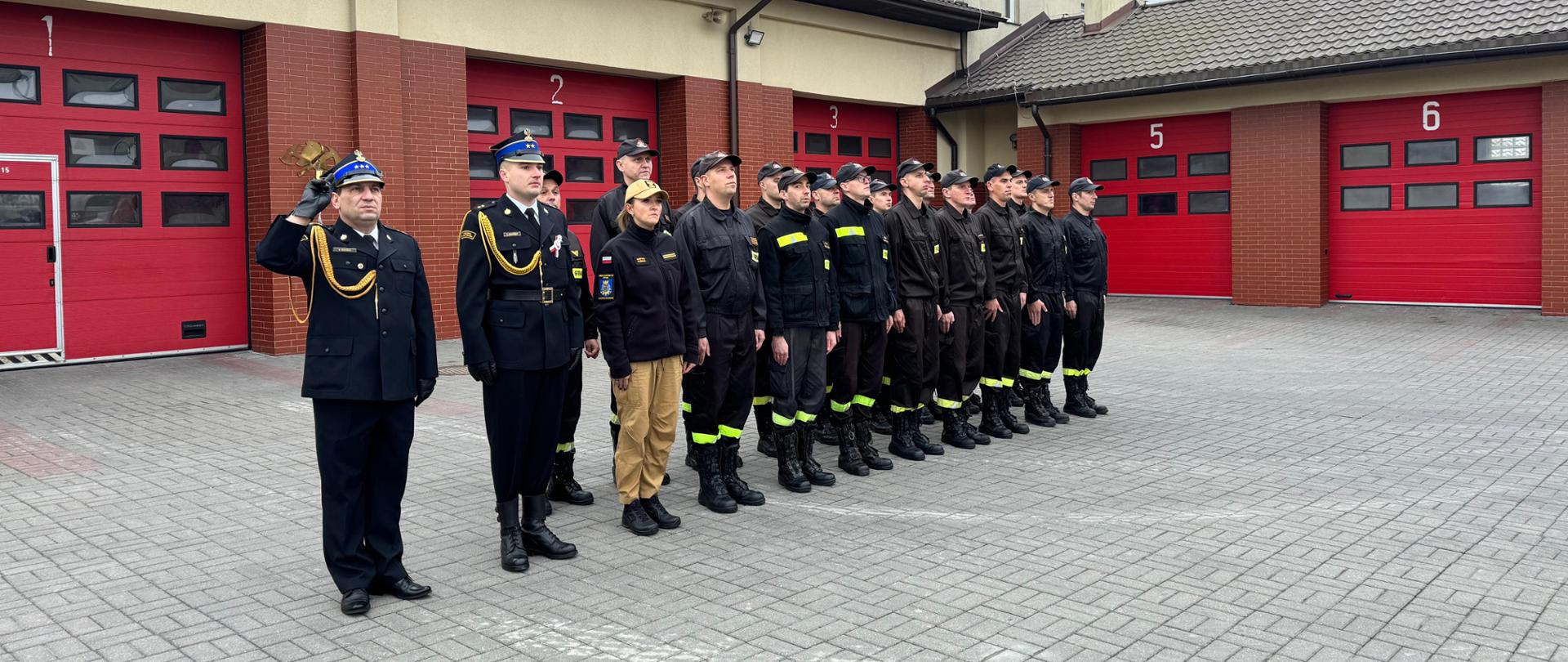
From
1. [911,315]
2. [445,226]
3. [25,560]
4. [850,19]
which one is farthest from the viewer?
[850,19]

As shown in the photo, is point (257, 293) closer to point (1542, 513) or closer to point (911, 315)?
point (911, 315)

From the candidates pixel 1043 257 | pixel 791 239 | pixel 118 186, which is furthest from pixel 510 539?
pixel 118 186

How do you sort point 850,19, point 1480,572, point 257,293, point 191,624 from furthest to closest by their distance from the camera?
point 850,19
point 257,293
point 1480,572
point 191,624

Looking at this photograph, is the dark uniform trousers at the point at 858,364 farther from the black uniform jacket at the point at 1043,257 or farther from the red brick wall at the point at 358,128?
the red brick wall at the point at 358,128

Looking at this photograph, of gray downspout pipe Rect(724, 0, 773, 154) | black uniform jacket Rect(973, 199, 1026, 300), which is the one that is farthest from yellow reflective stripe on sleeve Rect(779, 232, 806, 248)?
gray downspout pipe Rect(724, 0, 773, 154)

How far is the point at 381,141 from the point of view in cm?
1448

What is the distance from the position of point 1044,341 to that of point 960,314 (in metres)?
1.41

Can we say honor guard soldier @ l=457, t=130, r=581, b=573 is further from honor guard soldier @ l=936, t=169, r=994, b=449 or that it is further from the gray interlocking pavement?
honor guard soldier @ l=936, t=169, r=994, b=449

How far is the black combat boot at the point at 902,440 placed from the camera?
28.2ft

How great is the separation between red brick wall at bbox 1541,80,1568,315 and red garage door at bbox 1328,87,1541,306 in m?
0.31

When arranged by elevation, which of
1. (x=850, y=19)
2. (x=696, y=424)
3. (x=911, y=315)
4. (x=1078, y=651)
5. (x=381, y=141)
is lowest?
(x=1078, y=651)

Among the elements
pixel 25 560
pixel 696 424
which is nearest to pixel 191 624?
pixel 25 560

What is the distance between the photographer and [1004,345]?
9.54 meters

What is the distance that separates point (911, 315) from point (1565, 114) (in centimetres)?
1280
